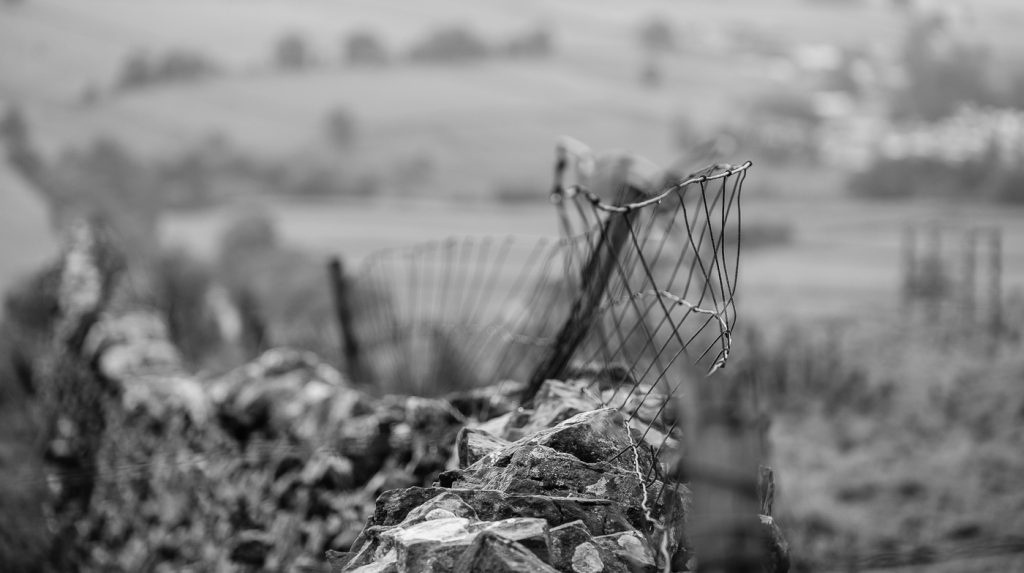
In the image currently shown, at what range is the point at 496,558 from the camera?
0.69m

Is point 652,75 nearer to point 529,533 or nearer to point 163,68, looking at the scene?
point 163,68

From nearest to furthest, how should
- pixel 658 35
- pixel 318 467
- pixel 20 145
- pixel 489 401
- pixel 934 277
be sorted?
pixel 489 401, pixel 318 467, pixel 934 277, pixel 20 145, pixel 658 35

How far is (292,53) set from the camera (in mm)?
11367

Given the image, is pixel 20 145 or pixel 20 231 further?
pixel 20 145

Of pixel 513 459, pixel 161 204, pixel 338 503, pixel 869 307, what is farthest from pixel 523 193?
pixel 513 459

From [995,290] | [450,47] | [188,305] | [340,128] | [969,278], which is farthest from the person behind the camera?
[450,47]

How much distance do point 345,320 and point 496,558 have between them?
242 cm

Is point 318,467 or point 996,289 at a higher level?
point 318,467

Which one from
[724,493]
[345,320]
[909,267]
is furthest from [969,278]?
[724,493]

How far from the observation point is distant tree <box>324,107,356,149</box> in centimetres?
1052

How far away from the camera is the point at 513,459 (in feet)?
2.91

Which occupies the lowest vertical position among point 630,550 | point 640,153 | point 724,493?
point 640,153

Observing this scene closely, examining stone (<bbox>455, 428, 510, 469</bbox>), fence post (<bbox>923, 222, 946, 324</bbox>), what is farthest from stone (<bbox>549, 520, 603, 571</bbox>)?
fence post (<bbox>923, 222, 946, 324</bbox>)

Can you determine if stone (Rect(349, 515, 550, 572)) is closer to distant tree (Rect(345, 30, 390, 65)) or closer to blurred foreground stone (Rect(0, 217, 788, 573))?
blurred foreground stone (Rect(0, 217, 788, 573))
